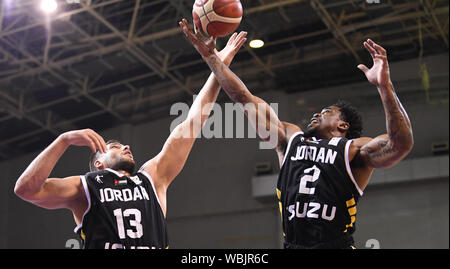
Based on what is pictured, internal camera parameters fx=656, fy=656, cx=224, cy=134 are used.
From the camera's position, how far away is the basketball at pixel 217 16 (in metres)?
4.90

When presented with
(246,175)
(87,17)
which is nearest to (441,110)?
(246,175)

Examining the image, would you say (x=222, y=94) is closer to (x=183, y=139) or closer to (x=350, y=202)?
(x=183, y=139)

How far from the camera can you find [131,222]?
4336 mm

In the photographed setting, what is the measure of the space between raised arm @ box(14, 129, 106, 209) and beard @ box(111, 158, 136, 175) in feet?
1.73

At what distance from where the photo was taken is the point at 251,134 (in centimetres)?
1578

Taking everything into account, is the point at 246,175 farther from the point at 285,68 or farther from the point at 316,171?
the point at 316,171

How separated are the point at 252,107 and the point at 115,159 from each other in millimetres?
1070

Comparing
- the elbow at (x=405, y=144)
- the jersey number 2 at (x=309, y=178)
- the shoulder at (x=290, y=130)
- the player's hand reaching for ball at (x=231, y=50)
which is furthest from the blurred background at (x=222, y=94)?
the elbow at (x=405, y=144)

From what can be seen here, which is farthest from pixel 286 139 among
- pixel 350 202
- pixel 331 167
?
pixel 350 202

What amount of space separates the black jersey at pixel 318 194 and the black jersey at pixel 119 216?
0.88 m

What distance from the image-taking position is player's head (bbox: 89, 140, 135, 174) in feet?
15.6

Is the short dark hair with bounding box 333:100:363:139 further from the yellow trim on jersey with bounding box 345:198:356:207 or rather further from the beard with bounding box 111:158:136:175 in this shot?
the beard with bounding box 111:158:136:175

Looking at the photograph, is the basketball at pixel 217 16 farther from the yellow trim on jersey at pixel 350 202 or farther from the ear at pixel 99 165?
the yellow trim on jersey at pixel 350 202
